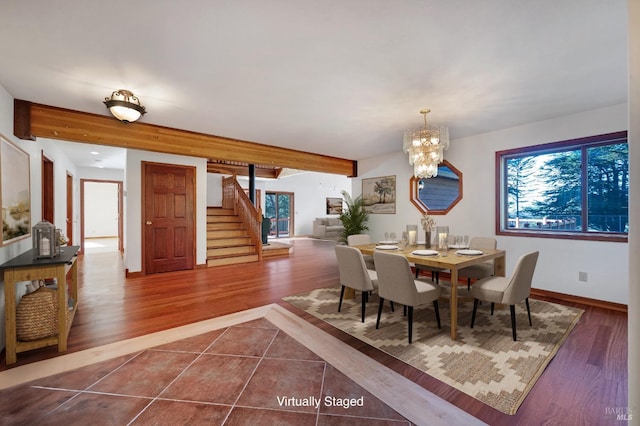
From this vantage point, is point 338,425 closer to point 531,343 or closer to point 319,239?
point 531,343

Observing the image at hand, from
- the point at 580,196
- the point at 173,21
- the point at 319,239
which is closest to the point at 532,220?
the point at 580,196

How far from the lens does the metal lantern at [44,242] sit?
2.46 metres

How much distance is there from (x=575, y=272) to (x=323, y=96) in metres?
A: 4.05

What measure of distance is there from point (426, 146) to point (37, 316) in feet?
13.9

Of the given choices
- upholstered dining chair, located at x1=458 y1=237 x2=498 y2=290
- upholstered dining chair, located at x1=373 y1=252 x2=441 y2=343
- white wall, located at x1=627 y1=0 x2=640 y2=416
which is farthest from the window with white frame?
white wall, located at x1=627 y1=0 x2=640 y2=416

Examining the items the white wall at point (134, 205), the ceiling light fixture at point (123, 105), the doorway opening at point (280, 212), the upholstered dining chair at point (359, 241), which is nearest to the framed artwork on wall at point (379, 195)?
the upholstered dining chair at point (359, 241)

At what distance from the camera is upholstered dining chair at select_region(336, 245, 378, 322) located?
2.93 metres

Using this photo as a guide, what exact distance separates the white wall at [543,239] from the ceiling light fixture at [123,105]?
3.95 meters

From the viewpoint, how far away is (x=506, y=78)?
2596 millimetres

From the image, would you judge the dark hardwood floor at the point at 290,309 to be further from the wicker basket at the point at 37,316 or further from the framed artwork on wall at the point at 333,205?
the framed artwork on wall at the point at 333,205

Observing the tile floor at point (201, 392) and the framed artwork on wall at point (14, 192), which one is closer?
the tile floor at point (201, 392)

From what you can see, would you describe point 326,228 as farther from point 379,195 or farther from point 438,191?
point 438,191

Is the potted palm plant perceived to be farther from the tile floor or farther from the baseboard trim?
the tile floor

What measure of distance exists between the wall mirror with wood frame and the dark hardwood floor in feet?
7.36
